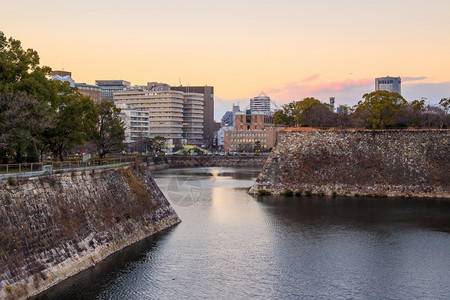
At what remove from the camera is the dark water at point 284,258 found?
2606cm

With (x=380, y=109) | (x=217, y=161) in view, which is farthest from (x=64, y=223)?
(x=217, y=161)

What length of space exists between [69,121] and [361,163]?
3964 cm

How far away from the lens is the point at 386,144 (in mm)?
67250

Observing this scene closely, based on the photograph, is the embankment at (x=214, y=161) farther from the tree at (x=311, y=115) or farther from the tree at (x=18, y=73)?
the tree at (x=18, y=73)

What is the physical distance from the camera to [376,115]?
265 feet

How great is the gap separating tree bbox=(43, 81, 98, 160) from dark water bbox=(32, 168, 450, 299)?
12.3 metres

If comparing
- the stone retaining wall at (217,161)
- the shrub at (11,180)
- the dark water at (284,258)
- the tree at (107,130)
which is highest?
the tree at (107,130)

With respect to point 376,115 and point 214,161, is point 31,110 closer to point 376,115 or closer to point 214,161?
point 376,115

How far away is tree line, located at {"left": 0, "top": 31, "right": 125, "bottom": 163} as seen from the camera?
30766 mm

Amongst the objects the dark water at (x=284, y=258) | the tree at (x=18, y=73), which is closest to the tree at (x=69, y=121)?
the tree at (x=18, y=73)

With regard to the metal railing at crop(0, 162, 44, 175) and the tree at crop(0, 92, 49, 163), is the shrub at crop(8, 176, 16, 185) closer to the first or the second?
the metal railing at crop(0, 162, 44, 175)

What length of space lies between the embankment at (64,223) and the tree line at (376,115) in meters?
49.7

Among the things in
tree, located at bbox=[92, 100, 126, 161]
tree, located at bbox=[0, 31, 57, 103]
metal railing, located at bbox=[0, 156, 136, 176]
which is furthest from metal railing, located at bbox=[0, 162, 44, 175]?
tree, located at bbox=[92, 100, 126, 161]

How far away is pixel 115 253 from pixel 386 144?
4672 cm
